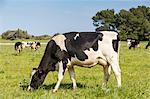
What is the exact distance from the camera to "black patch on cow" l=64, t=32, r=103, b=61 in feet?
39.5

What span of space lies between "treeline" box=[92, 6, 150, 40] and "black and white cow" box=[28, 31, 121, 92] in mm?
70384

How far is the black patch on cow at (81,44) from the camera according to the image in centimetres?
1205

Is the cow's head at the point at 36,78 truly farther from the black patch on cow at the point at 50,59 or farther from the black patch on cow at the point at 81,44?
the black patch on cow at the point at 81,44

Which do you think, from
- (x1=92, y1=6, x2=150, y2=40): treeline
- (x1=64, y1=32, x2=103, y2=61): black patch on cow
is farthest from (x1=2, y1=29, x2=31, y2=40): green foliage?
(x1=64, y1=32, x2=103, y2=61): black patch on cow

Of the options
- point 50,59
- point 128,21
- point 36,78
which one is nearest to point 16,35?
point 128,21

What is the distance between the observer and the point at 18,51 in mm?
39094

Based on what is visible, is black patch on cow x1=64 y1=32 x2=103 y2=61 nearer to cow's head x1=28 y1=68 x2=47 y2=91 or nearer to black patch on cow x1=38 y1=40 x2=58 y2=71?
black patch on cow x1=38 y1=40 x2=58 y2=71

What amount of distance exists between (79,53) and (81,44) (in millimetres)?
302

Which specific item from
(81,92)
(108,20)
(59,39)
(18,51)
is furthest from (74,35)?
(108,20)

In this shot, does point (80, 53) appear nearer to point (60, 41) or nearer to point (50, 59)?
point (60, 41)

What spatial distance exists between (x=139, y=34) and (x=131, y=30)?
2.17 m

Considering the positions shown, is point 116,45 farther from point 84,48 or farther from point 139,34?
point 139,34

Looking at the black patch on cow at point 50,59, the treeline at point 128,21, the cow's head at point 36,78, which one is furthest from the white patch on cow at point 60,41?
the treeline at point 128,21

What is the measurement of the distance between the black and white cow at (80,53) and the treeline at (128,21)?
70384mm
